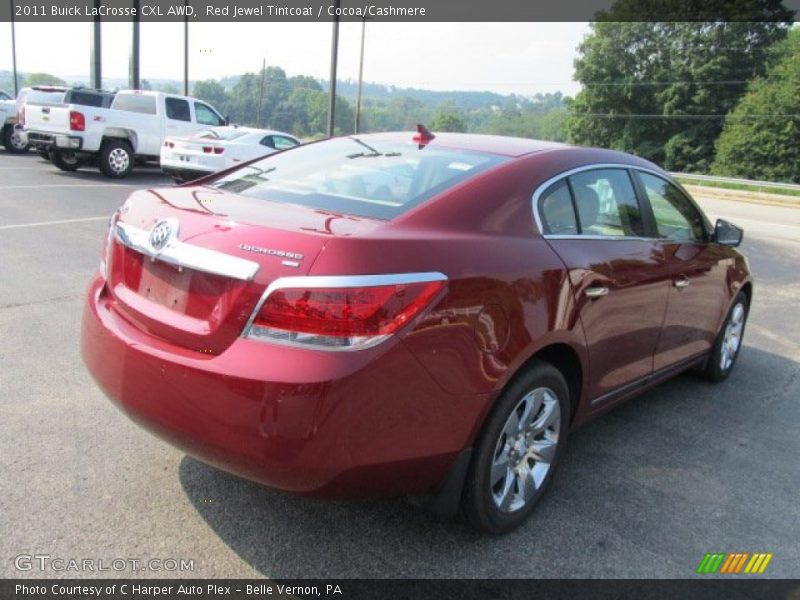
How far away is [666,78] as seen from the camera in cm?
6053

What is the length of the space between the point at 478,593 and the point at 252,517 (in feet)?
3.21

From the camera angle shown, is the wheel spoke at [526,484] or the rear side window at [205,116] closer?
the wheel spoke at [526,484]

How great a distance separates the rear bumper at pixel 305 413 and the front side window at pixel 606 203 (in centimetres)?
129

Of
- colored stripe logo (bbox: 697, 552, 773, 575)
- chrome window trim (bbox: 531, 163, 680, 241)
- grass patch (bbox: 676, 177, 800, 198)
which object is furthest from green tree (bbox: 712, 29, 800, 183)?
colored stripe logo (bbox: 697, 552, 773, 575)

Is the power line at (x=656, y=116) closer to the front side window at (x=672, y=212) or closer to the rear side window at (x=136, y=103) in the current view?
the rear side window at (x=136, y=103)

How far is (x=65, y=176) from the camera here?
14875 mm

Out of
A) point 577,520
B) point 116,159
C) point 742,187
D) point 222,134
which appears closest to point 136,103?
point 116,159

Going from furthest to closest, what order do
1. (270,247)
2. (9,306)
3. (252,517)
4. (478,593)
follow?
(9,306), (252,517), (478,593), (270,247)

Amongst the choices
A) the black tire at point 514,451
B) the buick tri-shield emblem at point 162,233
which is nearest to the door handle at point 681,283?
the black tire at point 514,451

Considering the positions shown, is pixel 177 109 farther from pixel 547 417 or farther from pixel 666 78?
pixel 666 78

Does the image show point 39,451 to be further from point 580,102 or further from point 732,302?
point 580,102

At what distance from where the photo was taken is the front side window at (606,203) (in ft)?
11.4

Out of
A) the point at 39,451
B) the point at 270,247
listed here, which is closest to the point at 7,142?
the point at 39,451

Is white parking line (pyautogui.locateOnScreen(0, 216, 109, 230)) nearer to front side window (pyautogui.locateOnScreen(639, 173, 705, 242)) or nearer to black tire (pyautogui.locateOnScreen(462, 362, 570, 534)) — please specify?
front side window (pyautogui.locateOnScreen(639, 173, 705, 242))
